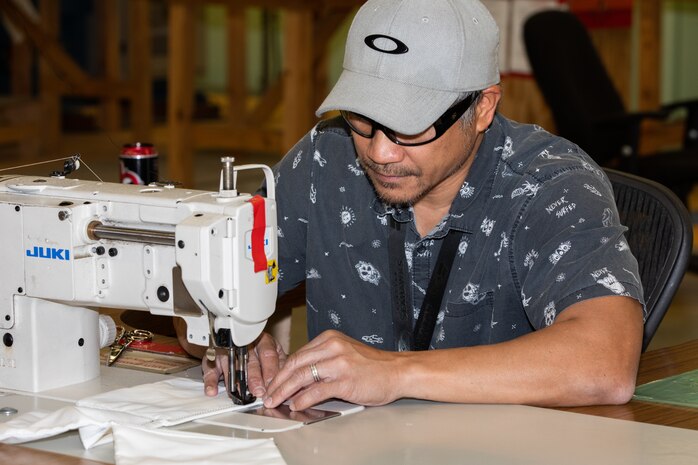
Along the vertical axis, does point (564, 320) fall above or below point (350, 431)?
above

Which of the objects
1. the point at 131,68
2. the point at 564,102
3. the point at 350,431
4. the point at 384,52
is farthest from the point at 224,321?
the point at 131,68

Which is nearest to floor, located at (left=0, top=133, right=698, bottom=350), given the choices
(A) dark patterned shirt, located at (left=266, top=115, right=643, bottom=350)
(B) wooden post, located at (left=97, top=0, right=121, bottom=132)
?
(B) wooden post, located at (left=97, top=0, right=121, bottom=132)

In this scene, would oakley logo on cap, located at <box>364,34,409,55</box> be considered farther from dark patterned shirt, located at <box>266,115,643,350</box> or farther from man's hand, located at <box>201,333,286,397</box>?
man's hand, located at <box>201,333,286,397</box>

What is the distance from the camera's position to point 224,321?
1.66 meters

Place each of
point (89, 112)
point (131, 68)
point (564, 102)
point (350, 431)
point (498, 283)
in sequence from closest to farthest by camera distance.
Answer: point (350, 431), point (498, 283), point (564, 102), point (131, 68), point (89, 112)

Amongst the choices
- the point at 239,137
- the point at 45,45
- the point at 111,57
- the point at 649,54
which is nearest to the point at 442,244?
the point at 649,54

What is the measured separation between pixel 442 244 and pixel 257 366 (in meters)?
0.40

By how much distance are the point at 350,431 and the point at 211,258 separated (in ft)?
1.01

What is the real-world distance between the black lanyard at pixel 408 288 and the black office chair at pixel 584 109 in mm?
3000

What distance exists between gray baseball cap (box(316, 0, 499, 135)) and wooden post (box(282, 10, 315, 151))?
3.70m

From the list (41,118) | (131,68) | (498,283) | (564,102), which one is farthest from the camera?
(131,68)

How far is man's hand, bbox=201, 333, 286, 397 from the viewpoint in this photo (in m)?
1.74

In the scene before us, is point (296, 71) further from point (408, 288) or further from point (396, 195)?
point (396, 195)

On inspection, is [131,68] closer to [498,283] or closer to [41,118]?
[41,118]
